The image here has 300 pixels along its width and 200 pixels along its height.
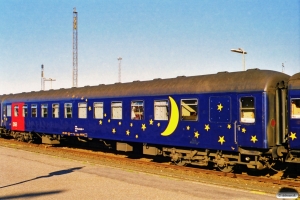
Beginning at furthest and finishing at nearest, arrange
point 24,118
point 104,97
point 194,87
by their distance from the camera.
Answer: point 24,118
point 104,97
point 194,87

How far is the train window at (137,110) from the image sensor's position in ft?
53.2

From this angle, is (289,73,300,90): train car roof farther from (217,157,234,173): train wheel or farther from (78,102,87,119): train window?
(78,102,87,119): train window

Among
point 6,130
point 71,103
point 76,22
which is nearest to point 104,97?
point 71,103

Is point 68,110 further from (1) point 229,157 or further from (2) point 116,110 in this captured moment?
(1) point 229,157

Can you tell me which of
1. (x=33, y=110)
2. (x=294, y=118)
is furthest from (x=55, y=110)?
(x=294, y=118)

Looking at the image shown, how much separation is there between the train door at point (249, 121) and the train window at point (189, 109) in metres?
1.96

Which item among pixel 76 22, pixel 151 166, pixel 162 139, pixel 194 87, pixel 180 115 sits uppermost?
pixel 76 22

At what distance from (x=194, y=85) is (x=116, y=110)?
5.21 m

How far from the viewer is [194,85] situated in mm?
14031

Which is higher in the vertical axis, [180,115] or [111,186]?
[180,115]

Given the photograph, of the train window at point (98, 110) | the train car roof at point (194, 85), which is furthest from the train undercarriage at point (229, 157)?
the train car roof at point (194, 85)

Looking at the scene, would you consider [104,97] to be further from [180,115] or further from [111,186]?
[111,186]

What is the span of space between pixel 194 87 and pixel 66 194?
6814mm

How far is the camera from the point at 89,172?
12.9 metres
